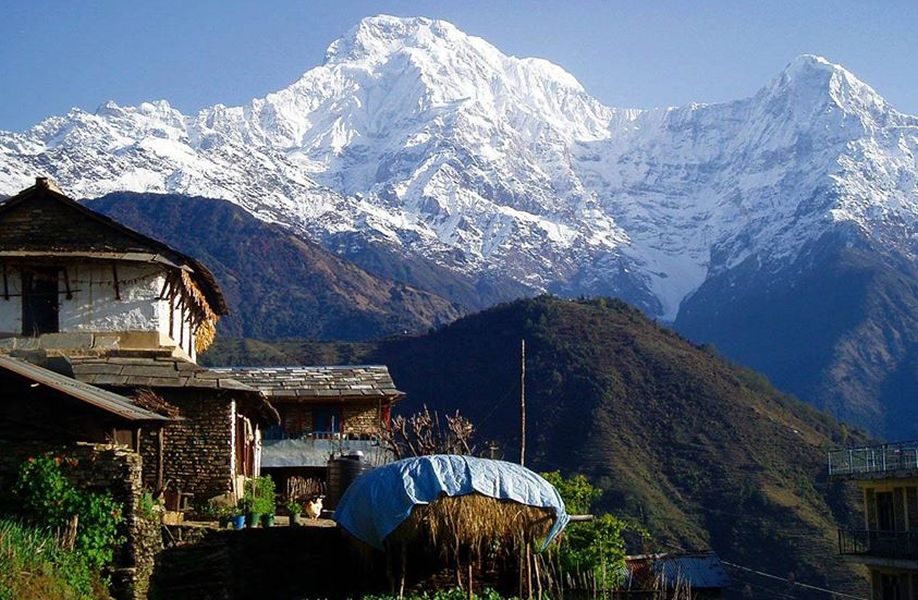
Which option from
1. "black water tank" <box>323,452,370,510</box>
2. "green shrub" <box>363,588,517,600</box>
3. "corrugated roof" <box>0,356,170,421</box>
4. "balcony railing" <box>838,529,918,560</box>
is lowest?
"balcony railing" <box>838,529,918,560</box>

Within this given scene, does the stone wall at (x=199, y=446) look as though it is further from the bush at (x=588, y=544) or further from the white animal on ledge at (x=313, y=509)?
the bush at (x=588, y=544)

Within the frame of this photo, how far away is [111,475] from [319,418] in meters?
22.9

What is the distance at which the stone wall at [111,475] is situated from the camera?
23156 mm

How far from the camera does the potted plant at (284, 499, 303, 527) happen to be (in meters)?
30.0

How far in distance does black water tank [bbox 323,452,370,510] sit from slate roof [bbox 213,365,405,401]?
954cm

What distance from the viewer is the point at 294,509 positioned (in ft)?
105

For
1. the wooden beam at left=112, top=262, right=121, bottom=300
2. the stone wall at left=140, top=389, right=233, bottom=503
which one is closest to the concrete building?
the stone wall at left=140, top=389, right=233, bottom=503

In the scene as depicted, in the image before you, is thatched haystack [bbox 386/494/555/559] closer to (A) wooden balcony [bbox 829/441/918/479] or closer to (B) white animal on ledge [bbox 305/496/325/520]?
(B) white animal on ledge [bbox 305/496/325/520]

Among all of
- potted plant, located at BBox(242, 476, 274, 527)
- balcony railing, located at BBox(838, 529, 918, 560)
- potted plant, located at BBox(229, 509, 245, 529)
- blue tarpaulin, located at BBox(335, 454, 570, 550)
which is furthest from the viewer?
balcony railing, located at BBox(838, 529, 918, 560)

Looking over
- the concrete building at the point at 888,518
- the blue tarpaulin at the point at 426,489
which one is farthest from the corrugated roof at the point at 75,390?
the concrete building at the point at 888,518

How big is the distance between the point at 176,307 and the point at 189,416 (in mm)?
5933

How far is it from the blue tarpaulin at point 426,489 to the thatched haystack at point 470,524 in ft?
0.64

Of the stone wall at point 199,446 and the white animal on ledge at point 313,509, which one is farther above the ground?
the stone wall at point 199,446

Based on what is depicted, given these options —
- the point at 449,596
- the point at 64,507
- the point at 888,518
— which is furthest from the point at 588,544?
the point at 64,507
